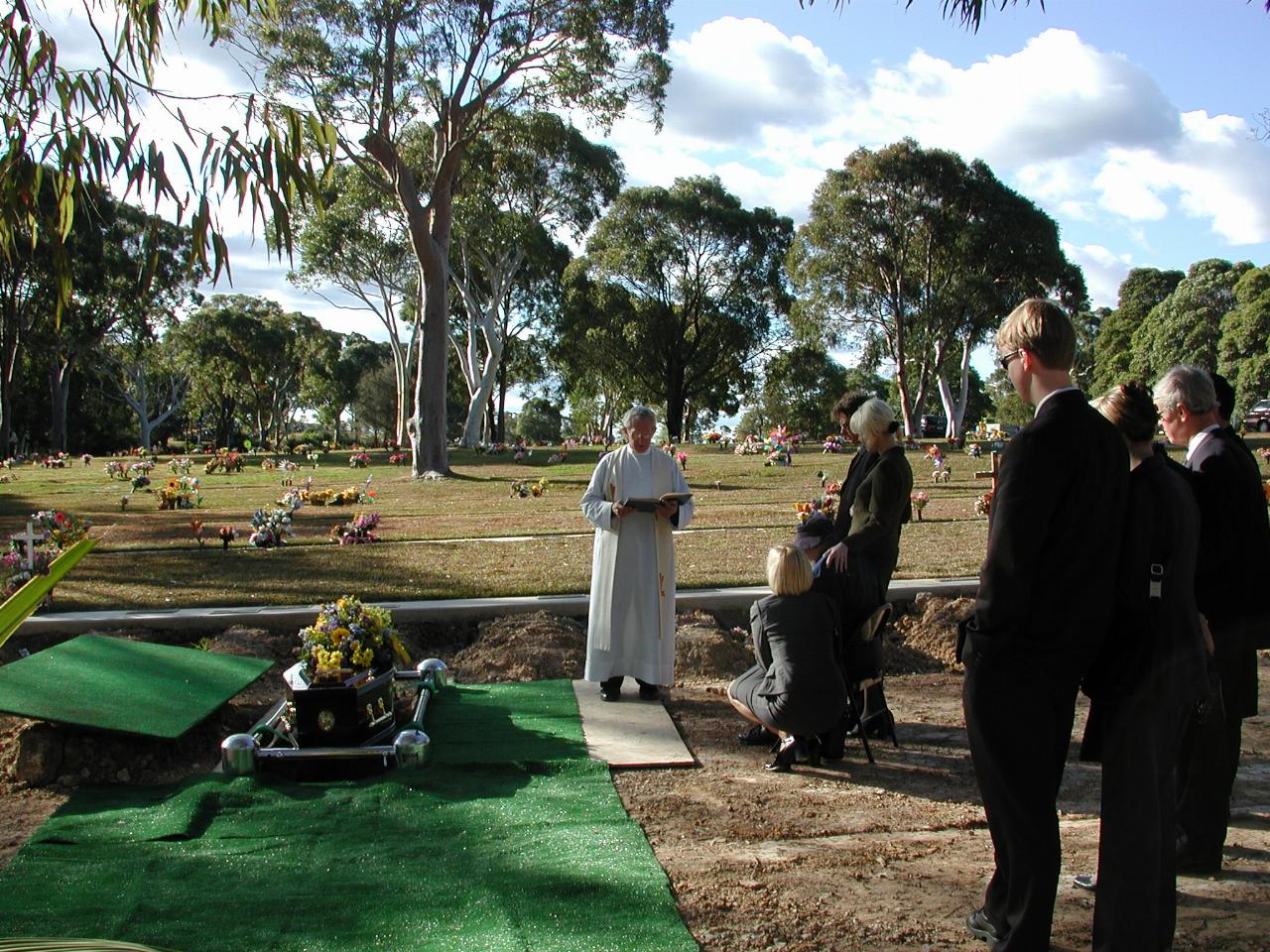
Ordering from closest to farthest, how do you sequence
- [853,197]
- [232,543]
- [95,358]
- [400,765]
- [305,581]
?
[400,765] < [305,581] < [232,543] < [853,197] < [95,358]

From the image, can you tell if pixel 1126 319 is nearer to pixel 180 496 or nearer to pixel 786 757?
pixel 180 496

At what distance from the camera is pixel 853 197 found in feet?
128

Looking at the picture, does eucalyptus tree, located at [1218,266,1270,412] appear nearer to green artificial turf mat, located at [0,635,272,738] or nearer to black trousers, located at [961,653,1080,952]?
green artificial turf mat, located at [0,635,272,738]

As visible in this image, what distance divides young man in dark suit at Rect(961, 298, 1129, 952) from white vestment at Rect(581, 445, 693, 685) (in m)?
3.52

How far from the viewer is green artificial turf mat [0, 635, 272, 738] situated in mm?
5355

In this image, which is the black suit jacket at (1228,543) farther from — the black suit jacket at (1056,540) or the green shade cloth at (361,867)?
the green shade cloth at (361,867)

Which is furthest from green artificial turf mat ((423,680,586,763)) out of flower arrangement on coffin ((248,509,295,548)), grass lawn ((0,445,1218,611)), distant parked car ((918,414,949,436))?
distant parked car ((918,414,949,436))

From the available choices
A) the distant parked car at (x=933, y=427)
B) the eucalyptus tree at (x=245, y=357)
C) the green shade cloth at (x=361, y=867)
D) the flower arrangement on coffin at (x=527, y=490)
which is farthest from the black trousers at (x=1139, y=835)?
the eucalyptus tree at (x=245, y=357)

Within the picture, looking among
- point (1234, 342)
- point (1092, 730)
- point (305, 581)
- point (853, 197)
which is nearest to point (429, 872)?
point (1092, 730)

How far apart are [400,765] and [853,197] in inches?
1442

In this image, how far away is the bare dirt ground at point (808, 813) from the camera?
11.6 feet

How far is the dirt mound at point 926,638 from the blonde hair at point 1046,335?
A: 15.4 feet

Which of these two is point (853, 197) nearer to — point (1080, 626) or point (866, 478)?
point (866, 478)

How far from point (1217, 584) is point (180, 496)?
17.8 m
